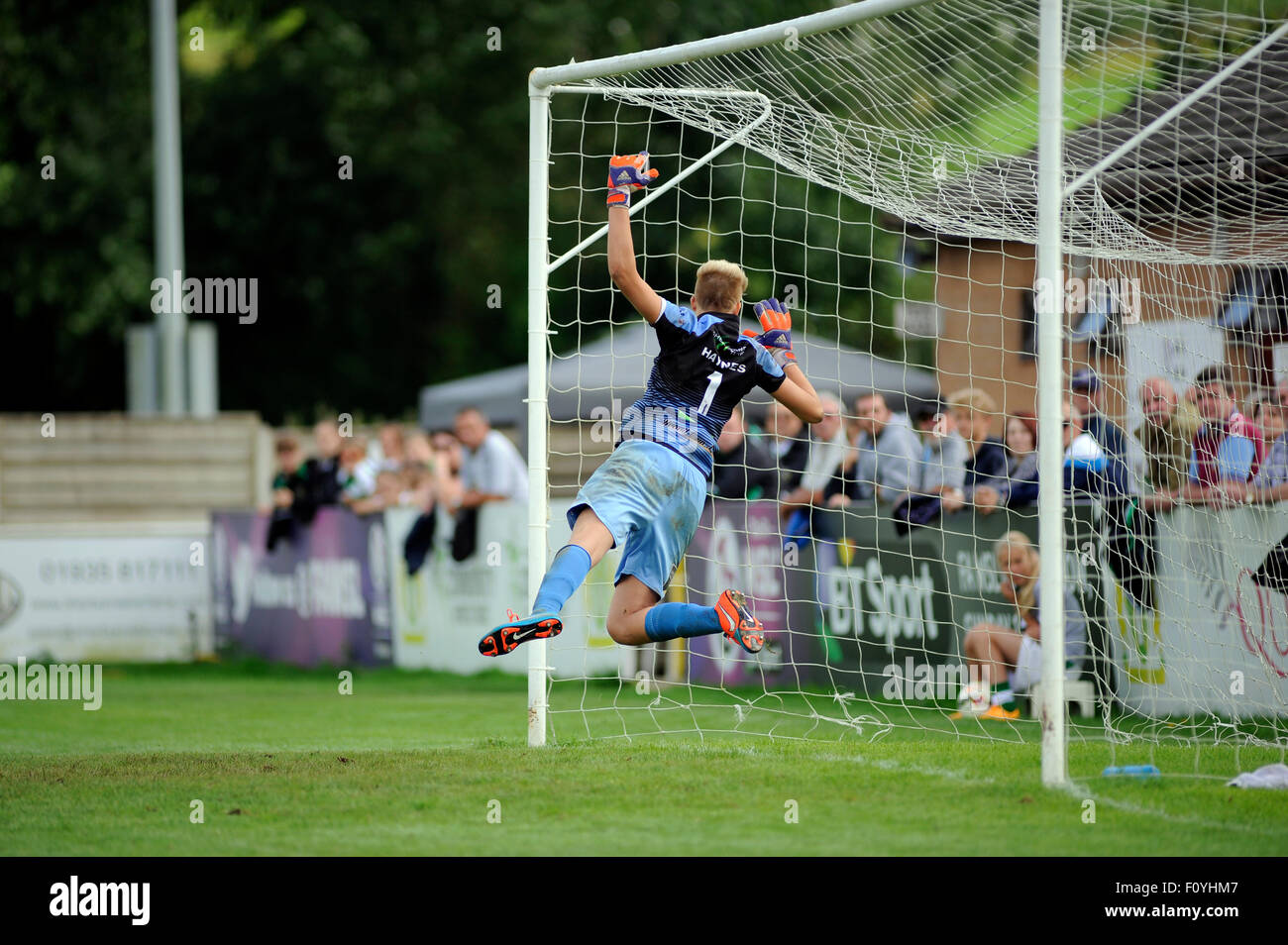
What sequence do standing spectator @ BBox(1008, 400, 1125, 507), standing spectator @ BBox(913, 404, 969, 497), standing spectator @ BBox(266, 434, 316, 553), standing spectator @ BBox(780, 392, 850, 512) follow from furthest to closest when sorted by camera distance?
standing spectator @ BBox(266, 434, 316, 553)
standing spectator @ BBox(780, 392, 850, 512)
standing spectator @ BBox(913, 404, 969, 497)
standing spectator @ BBox(1008, 400, 1125, 507)

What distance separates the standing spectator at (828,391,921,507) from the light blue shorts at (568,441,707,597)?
12.8ft

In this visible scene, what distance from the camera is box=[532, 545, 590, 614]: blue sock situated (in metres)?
7.00

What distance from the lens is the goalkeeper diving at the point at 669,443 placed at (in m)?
7.20

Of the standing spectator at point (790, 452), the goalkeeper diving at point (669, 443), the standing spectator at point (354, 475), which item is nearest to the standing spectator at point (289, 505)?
the standing spectator at point (354, 475)

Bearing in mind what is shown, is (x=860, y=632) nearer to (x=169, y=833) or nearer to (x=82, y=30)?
(x=169, y=833)

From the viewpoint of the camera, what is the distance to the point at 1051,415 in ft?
21.6

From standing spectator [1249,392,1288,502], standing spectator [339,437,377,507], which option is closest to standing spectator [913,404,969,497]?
standing spectator [1249,392,1288,502]

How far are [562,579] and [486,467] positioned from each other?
23.5 feet

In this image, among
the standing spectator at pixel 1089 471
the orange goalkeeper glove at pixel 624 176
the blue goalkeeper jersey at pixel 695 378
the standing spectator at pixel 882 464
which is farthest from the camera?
the standing spectator at pixel 882 464

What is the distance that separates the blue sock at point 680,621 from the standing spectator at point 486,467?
6591mm

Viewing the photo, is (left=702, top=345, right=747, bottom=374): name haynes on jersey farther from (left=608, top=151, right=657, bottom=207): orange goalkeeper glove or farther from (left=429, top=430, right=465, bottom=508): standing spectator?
(left=429, top=430, right=465, bottom=508): standing spectator

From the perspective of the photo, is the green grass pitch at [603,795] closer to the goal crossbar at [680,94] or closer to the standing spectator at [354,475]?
the goal crossbar at [680,94]

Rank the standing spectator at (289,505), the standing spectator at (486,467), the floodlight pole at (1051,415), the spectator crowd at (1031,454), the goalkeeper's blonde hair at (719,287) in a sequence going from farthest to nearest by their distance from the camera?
the standing spectator at (289,505)
the standing spectator at (486,467)
the spectator crowd at (1031,454)
the goalkeeper's blonde hair at (719,287)
the floodlight pole at (1051,415)

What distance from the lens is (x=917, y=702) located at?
34.2 ft
